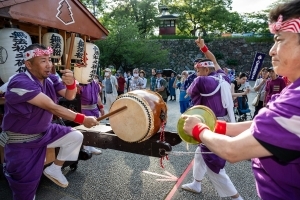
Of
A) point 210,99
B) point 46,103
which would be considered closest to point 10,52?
point 46,103

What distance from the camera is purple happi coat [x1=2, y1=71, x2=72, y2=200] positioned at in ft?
7.47

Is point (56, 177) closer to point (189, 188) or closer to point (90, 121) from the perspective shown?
point (90, 121)

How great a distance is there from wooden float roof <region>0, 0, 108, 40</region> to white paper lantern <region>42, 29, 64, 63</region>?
171 mm

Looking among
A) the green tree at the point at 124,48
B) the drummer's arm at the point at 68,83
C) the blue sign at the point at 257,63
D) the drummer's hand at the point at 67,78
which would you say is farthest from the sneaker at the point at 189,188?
the green tree at the point at 124,48

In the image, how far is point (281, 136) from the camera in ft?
3.38

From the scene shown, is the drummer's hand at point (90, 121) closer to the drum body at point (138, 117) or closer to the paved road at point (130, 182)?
the drum body at point (138, 117)

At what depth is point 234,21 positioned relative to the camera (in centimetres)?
3119

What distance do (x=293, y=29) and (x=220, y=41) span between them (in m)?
26.8

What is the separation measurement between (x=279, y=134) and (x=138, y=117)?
4.95 ft

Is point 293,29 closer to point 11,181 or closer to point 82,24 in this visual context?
point 11,181

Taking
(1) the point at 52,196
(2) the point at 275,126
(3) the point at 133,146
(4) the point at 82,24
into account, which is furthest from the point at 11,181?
(4) the point at 82,24

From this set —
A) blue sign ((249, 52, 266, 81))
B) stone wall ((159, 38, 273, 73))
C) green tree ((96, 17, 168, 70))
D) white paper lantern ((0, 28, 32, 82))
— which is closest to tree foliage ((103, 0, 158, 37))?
stone wall ((159, 38, 273, 73))

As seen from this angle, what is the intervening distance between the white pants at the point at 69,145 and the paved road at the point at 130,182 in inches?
33.9

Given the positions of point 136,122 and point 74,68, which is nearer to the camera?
point 136,122
